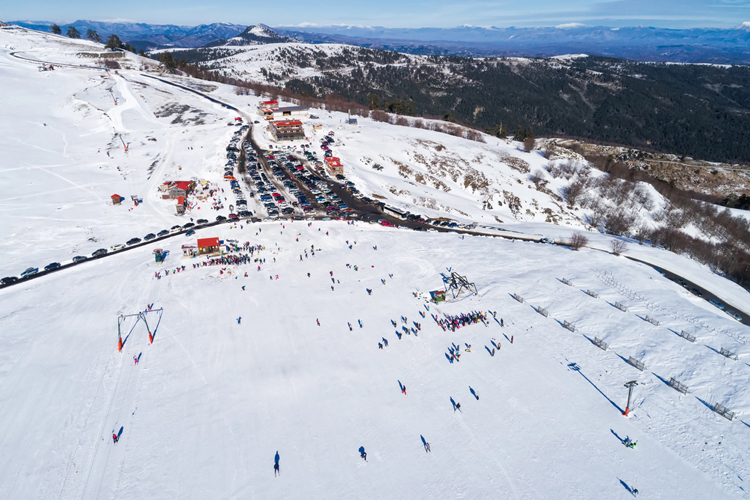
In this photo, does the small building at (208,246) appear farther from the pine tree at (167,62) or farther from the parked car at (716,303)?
the pine tree at (167,62)

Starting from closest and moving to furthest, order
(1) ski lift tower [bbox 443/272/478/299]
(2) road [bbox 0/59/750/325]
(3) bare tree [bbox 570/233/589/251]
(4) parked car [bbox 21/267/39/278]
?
(1) ski lift tower [bbox 443/272/478/299]
(2) road [bbox 0/59/750/325]
(4) parked car [bbox 21/267/39/278]
(3) bare tree [bbox 570/233/589/251]

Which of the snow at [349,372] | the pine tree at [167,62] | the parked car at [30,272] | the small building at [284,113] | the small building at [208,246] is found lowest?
the snow at [349,372]

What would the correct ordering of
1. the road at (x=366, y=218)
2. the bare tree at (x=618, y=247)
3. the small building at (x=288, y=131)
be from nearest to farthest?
the road at (x=366, y=218) → the bare tree at (x=618, y=247) → the small building at (x=288, y=131)

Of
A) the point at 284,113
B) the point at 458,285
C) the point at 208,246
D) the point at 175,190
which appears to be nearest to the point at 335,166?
the point at 175,190

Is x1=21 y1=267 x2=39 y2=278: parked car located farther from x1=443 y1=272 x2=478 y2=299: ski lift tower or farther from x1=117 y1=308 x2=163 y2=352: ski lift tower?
x1=443 y1=272 x2=478 y2=299: ski lift tower

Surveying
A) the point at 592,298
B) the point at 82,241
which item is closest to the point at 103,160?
the point at 82,241

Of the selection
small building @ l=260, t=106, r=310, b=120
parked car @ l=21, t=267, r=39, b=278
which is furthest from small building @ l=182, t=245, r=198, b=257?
small building @ l=260, t=106, r=310, b=120

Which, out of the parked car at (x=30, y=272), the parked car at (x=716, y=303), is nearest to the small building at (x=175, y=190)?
the parked car at (x=30, y=272)
